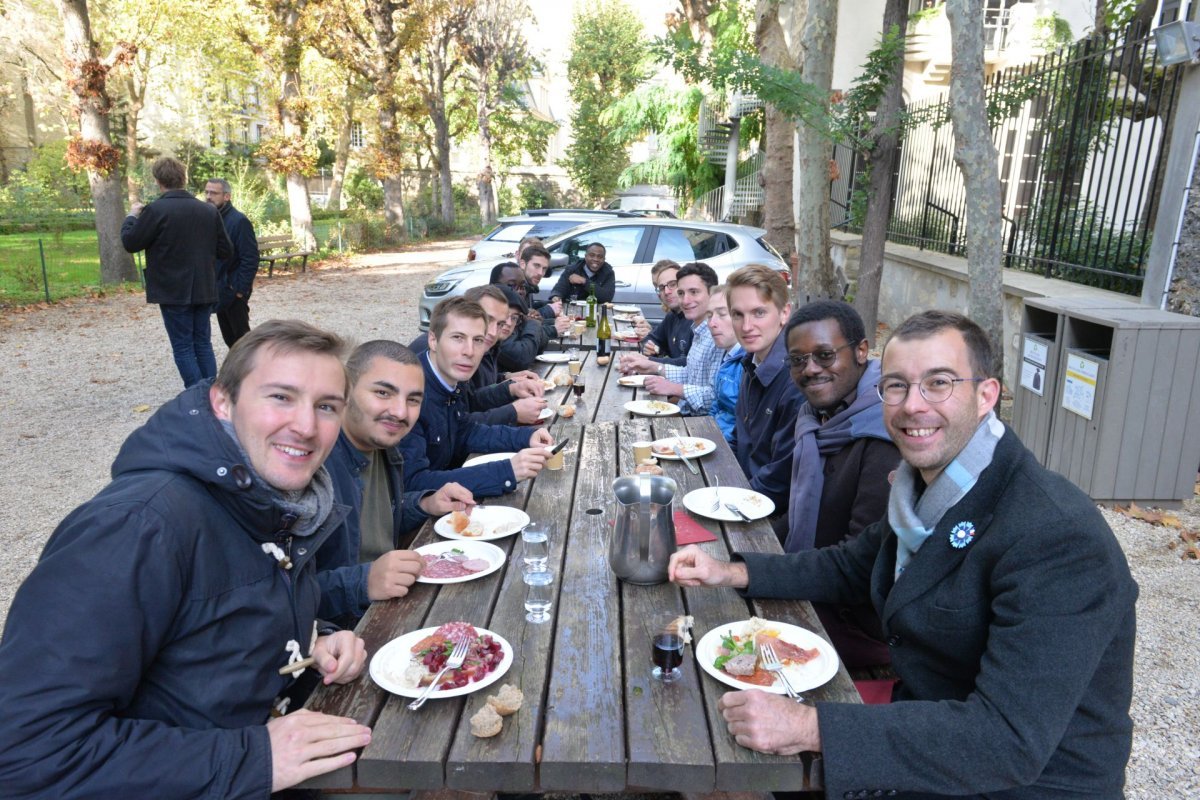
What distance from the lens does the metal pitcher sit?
2.28 m

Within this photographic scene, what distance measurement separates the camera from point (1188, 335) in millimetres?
4789

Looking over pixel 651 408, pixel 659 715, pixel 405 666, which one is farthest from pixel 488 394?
pixel 659 715

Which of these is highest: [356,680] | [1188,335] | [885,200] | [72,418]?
[885,200]

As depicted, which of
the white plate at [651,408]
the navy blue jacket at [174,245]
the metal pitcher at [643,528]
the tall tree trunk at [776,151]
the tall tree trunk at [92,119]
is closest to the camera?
the metal pitcher at [643,528]

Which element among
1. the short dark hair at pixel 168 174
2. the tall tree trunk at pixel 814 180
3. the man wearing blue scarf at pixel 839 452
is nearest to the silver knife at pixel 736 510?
the man wearing blue scarf at pixel 839 452

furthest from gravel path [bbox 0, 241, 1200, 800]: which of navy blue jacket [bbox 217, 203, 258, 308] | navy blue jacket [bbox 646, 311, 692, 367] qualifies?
navy blue jacket [bbox 646, 311, 692, 367]

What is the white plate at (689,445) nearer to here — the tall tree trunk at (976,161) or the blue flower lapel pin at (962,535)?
the blue flower lapel pin at (962,535)

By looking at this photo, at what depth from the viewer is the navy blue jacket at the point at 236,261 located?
788 centimetres

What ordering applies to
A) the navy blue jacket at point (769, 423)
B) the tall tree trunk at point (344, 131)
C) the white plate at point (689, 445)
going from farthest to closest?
the tall tree trunk at point (344, 131) < the white plate at point (689, 445) < the navy blue jacket at point (769, 423)

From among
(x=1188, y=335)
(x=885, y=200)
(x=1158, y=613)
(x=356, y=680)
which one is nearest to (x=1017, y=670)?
(x=356, y=680)

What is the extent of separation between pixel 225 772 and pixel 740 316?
2965 mm

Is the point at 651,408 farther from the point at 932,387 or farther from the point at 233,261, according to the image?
the point at 233,261

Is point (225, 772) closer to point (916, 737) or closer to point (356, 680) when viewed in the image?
point (356, 680)

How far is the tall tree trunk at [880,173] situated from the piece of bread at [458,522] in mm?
6325
